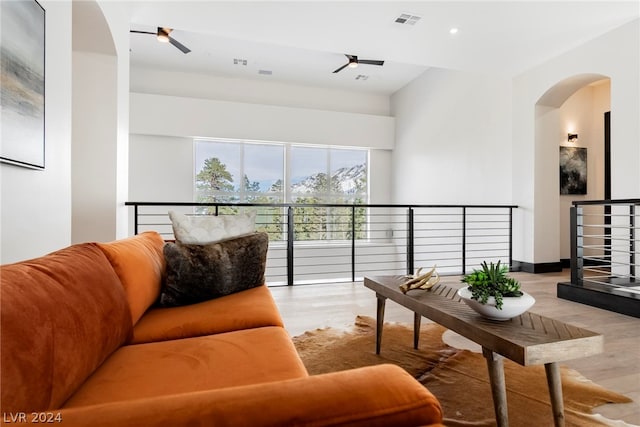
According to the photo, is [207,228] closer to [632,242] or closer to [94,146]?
[94,146]

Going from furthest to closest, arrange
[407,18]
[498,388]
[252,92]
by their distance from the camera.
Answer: [252,92]
[407,18]
[498,388]

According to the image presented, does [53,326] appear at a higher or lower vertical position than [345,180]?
lower

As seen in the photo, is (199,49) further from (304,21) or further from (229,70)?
(304,21)

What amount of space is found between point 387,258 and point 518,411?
6.15 metres

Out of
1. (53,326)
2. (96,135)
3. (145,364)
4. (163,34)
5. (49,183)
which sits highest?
(163,34)

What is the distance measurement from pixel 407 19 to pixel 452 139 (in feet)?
9.36

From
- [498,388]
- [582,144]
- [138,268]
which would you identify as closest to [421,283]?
[498,388]

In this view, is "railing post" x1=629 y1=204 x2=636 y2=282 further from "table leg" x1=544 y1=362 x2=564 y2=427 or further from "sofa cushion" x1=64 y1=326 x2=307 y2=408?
"sofa cushion" x1=64 y1=326 x2=307 y2=408

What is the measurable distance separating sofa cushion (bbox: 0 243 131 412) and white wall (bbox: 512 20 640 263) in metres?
4.60

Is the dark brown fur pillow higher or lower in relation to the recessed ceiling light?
lower

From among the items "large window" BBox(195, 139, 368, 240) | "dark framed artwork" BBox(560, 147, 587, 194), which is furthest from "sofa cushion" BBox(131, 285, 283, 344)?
"dark framed artwork" BBox(560, 147, 587, 194)

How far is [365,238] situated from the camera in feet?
25.2

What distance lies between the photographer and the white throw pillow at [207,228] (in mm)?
2002

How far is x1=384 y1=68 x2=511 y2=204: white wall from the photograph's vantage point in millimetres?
5090
